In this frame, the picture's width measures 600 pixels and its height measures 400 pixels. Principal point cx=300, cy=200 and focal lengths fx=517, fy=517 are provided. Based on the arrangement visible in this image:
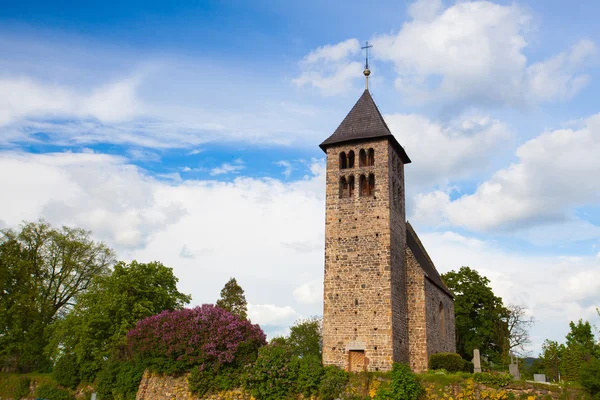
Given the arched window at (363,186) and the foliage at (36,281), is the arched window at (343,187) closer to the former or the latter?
the arched window at (363,186)

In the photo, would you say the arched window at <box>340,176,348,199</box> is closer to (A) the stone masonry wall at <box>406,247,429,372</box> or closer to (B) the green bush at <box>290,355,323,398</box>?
(A) the stone masonry wall at <box>406,247,429,372</box>

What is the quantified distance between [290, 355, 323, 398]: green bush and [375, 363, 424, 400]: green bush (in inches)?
119

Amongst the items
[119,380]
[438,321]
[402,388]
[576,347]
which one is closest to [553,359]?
[576,347]

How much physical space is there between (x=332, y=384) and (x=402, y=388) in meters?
3.36

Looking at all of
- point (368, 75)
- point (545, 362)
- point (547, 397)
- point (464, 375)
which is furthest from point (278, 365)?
point (545, 362)

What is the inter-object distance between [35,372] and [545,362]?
128 feet

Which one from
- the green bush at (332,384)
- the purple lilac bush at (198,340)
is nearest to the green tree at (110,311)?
the purple lilac bush at (198,340)

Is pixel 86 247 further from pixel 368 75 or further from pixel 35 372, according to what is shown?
pixel 368 75

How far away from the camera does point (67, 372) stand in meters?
34.1

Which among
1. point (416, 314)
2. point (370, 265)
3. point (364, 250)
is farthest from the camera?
point (416, 314)

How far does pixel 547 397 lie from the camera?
862 inches

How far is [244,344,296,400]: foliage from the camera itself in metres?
25.5

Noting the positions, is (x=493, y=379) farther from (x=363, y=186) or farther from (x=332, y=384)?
(x=363, y=186)

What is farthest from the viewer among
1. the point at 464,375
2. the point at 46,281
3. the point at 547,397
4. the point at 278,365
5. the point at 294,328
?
the point at 294,328
